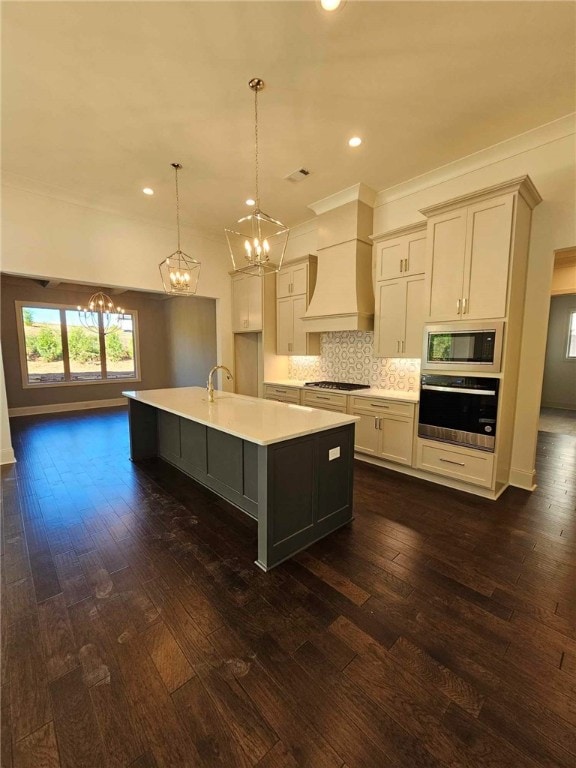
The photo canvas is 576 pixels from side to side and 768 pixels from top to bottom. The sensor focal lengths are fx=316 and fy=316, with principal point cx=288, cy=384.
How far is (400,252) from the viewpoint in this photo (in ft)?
12.2

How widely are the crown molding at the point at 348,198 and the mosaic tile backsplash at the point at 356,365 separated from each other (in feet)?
5.63

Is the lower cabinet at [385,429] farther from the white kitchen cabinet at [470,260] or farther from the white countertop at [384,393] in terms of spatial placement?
the white kitchen cabinet at [470,260]

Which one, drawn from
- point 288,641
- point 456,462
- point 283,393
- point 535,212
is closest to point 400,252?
point 535,212

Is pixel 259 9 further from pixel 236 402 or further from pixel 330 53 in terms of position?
pixel 236 402

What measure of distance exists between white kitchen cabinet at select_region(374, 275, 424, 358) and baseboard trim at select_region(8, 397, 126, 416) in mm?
6839

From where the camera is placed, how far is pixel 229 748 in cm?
117

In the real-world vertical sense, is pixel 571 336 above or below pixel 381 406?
above

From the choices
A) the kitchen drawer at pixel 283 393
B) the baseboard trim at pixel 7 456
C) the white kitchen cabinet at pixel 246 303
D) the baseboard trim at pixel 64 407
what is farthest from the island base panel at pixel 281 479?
the baseboard trim at pixel 64 407

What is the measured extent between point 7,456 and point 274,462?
13.2 ft

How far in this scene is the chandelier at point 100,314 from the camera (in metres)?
7.14

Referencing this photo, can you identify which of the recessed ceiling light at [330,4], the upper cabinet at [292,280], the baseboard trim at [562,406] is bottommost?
the baseboard trim at [562,406]

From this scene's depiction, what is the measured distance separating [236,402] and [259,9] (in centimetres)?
278

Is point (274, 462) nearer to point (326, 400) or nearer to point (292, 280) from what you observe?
point (326, 400)

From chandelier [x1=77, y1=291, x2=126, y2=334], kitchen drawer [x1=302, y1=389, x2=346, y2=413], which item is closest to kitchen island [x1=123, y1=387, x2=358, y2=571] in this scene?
kitchen drawer [x1=302, y1=389, x2=346, y2=413]
